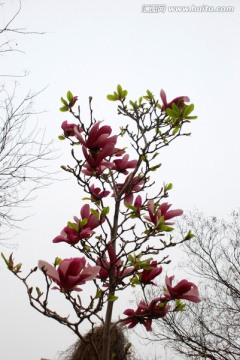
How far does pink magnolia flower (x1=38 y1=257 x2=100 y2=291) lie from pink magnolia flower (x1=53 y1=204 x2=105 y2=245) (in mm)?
151

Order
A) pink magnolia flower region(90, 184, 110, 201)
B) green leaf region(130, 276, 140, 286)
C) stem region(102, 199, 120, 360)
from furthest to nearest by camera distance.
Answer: pink magnolia flower region(90, 184, 110, 201) → green leaf region(130, 276, 140, 286) → stem region(102, 199, 120, 360)

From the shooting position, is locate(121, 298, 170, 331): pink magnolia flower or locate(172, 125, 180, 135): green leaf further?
locate(172, 125, 180, 135): green leaf

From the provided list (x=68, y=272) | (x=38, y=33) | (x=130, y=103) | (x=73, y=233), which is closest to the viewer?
(x=68, y=272)

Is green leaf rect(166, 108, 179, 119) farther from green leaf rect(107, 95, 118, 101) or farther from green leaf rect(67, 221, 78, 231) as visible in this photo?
green leaf rect(67, 221, 78, 231)

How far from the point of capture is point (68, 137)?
1.27 m

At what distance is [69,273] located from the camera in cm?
90

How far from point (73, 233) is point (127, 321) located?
41cm

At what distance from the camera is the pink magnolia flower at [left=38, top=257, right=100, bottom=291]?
90 centimetres

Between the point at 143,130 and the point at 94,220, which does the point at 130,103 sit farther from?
the point at 94,220

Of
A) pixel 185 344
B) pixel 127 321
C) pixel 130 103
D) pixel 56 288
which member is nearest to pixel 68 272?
pixel 56 288

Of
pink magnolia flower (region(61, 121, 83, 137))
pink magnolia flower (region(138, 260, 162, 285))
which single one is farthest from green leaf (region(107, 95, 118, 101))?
pink magnolia flower (region(138, 260, 162, 285))

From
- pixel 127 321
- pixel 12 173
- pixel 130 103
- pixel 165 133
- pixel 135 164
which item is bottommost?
pixel 127 321

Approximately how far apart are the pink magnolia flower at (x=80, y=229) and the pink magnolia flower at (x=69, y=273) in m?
0.15

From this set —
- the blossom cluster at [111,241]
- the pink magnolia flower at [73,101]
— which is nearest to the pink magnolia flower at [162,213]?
the blossom cluster at [111,241]
